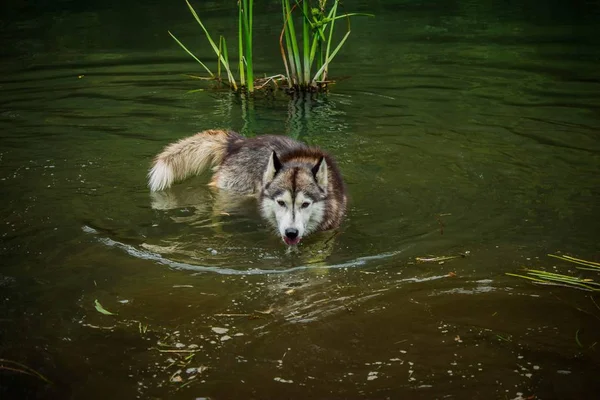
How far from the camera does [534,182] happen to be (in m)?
8.38

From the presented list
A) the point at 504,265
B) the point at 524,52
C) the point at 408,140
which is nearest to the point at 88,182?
the point at 408,140

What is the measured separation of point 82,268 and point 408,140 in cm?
503

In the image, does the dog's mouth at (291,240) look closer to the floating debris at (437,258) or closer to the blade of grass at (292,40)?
the floating debris at (437,258)

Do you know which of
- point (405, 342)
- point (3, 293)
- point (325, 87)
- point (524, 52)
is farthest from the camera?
point (524, 52)

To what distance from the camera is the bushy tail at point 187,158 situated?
8617 mm

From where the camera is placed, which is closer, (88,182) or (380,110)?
(88,182)

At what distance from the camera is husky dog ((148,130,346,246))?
721 cm

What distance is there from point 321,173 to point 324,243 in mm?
693

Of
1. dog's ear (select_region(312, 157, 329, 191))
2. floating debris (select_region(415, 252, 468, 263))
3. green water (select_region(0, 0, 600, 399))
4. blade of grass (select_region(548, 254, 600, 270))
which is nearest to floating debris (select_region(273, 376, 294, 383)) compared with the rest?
green water (select_region(0, 0, 600, 399))

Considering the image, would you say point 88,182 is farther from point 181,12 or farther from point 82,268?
point 181,12

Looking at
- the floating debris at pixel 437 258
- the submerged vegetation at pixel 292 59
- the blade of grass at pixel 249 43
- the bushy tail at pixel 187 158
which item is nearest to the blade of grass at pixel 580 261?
the floating debris at pixel 437 258

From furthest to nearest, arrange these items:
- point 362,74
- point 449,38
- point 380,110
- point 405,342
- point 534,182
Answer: point 449,38 < point 362,74 < point 380,110 < point 534,182 < point 405,342

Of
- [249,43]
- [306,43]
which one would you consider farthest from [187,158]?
[306,43]

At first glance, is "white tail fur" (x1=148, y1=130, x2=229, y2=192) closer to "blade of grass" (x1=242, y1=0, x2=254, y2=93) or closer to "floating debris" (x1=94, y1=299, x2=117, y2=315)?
"blade of grass" (x1=242, y1=0, x2=254, y2=93)
